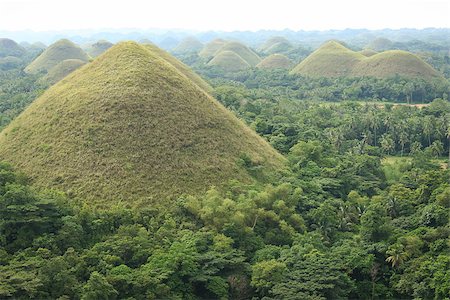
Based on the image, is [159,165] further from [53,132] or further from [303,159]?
[303,159]

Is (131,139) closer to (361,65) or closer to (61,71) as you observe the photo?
(61,71)

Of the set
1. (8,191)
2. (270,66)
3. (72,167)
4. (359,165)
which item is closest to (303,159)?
(359,165)

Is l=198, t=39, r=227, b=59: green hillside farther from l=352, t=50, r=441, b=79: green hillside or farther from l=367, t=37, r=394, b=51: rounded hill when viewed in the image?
l=352, t=50, r=441, b=79: green hillside

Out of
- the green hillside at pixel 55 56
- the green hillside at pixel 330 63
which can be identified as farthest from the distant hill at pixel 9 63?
the green hillside at pixel 330 63

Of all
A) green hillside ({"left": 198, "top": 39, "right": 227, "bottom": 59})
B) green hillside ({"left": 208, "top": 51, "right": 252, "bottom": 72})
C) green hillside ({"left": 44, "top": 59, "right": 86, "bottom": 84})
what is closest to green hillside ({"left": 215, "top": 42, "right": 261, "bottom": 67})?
green hillside ({"left": 208, "top": 51, "right": 252, "bottom": 72})

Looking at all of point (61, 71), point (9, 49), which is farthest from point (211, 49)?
point (61, 71)

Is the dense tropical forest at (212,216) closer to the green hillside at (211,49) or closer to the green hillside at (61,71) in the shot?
the green hillside at (61,71)
